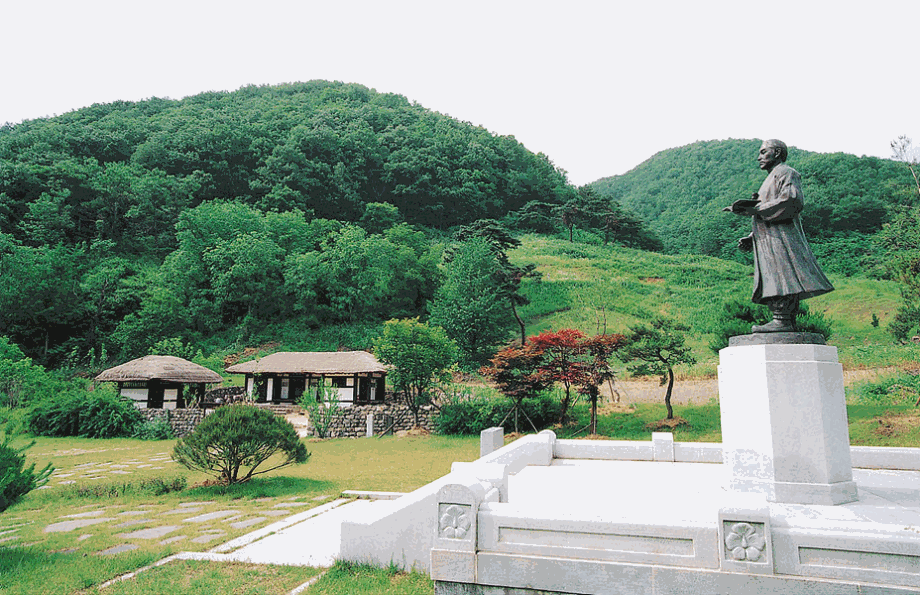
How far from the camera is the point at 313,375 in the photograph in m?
22.4

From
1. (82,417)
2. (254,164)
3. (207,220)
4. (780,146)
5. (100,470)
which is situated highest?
(254,164)

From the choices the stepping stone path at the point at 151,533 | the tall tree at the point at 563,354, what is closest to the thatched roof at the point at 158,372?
the tall tree at the point at 563,354

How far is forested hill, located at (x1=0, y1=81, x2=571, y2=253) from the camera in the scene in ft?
123

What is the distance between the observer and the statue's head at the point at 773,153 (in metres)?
5.90

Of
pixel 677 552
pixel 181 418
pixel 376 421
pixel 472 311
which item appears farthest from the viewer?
pixel 472 311

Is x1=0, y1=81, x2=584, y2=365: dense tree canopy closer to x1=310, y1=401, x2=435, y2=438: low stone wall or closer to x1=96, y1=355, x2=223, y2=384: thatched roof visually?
x1=96, y1=355, x2=223, y2=384: thatched roof

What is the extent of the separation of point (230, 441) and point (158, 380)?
14940mm

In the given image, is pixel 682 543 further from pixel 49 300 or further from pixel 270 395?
pixel 49 300

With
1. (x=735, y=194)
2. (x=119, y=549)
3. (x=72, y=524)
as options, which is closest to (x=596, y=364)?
(x=119, y=549)

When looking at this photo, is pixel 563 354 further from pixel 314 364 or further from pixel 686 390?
pixel 314 364

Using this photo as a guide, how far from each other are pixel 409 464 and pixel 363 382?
11764 mm

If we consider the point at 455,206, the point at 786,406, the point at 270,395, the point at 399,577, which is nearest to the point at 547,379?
the point at 786,406

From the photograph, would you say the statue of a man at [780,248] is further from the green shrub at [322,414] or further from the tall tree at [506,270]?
the tall tree at [506,270]

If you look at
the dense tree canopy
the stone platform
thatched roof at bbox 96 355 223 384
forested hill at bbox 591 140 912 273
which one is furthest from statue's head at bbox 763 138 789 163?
forested hill at bbox 591 140 912 273
